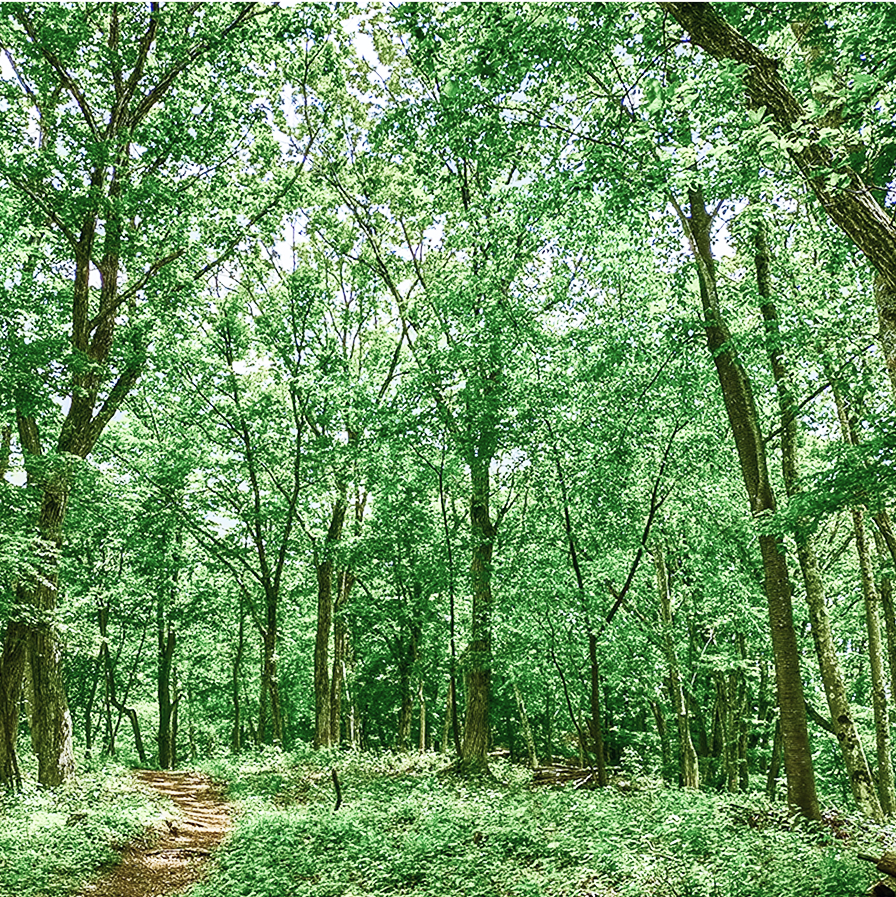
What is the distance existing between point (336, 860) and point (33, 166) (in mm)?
12006

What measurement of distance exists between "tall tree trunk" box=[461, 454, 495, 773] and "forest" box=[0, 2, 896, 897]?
86 mm

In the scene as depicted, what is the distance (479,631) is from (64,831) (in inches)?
299

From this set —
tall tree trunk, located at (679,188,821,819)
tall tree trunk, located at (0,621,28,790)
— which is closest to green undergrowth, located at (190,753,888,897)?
tall tree trunk, located at (679,188,821,819)

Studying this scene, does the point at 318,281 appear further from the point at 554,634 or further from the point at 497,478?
the point at 554,634

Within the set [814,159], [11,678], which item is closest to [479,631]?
[11,678]

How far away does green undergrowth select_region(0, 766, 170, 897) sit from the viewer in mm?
8242

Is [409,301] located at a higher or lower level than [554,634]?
higher

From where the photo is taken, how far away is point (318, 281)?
20.5m

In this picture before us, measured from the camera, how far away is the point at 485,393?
1293 centimetres

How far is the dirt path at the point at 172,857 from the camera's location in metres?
8.73

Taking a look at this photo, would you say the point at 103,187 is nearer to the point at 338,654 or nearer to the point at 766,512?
the point at 766,512

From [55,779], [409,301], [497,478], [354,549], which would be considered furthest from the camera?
[409,301]

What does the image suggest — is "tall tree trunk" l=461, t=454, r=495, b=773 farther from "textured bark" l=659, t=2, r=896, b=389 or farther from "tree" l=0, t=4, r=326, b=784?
"textured bark" l=659, t=2, r=896, b=389

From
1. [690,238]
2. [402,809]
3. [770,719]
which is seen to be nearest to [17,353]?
[402,809]
